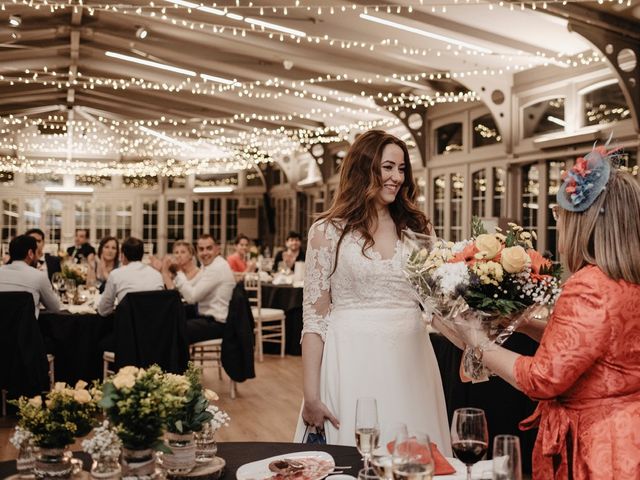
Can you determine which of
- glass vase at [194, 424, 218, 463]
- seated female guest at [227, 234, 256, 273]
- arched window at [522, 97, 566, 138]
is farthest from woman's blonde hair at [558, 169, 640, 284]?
seated female guest at [227, 234, 256, 273]

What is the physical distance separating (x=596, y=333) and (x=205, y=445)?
990 mm

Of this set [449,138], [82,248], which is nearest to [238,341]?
[449,138]

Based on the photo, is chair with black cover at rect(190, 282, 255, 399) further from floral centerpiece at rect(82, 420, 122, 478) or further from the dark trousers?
floral centerpiece at rect(82, 420, 122, 478)

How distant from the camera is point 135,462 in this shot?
165 centimetres

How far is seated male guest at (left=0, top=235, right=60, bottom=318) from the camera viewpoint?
5.82 m

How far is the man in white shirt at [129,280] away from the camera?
6102 millimetres

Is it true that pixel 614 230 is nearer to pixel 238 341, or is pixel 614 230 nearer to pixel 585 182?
pixel 585 182

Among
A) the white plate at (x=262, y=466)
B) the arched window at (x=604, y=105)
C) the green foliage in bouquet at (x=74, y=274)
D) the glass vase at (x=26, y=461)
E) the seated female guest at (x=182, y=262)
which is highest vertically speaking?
the arched window at (x=604, y=105)

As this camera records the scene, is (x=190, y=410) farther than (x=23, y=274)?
No

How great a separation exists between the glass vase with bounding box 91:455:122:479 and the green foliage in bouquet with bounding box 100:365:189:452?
7 cm

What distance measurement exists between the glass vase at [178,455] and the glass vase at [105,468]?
5.7 inches

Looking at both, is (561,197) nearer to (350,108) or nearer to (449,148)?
(449,148)

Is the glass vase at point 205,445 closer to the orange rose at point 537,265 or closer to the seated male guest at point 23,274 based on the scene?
the orange rose at point 537,265

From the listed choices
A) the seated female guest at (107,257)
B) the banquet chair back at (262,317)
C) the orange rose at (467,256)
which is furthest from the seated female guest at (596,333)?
the banquet chair back at (262,317)
